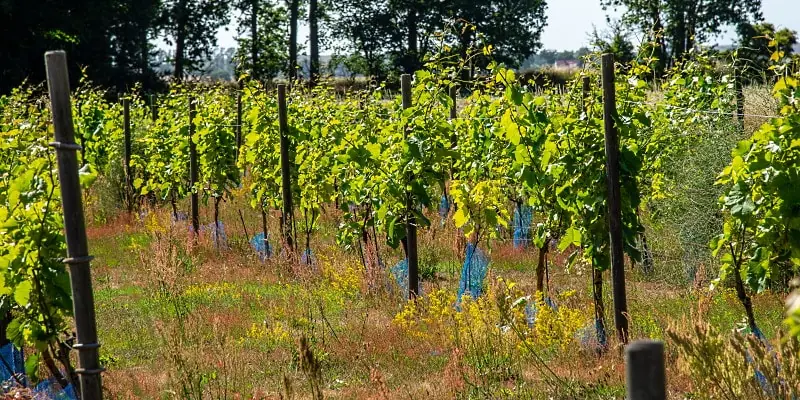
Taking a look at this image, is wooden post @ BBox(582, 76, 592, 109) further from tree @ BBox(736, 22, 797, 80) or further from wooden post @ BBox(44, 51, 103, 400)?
tree @ BBox(736, 22, 797, 80)

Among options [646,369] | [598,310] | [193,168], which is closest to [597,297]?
[598,310]

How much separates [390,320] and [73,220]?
140 inches

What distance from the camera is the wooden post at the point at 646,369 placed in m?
1.94

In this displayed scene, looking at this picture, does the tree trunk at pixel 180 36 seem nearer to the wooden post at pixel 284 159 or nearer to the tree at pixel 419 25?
the tree at pixel 419 25

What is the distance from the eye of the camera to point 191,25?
42.6 metres

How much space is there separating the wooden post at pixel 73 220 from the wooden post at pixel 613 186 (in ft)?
10.1

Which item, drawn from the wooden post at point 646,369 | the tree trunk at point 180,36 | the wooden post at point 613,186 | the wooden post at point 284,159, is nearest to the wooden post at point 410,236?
the wooden post at point 613,186

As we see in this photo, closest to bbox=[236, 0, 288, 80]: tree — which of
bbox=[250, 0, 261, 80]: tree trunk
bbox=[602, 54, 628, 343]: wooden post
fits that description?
bbox=[250, 0, 261, 80]: tree trunk

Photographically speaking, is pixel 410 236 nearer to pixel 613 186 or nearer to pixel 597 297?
pixel 597 297

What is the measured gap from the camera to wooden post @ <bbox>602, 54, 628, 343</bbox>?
583 cm

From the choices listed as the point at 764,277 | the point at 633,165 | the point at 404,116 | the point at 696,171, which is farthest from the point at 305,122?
the point at 764,277

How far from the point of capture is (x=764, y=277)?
5438mm

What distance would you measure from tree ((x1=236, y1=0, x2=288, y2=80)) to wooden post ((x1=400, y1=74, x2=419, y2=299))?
33420 millimetres

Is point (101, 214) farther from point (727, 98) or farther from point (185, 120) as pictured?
point (727, 98)
